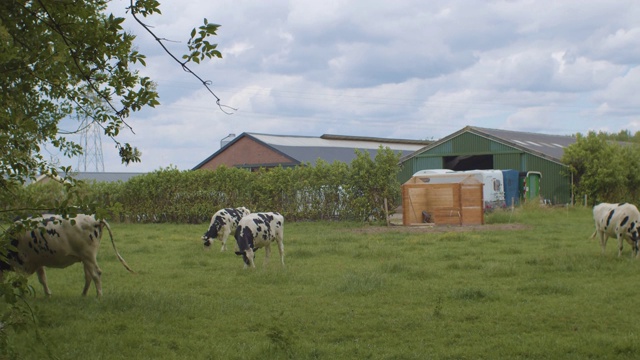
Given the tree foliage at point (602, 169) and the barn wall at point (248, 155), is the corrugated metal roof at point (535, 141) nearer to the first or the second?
the tree foliage at point (602, 169)

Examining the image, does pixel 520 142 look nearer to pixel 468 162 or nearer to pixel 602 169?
pixel 468 162

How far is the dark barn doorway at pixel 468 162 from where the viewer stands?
44.2 metres

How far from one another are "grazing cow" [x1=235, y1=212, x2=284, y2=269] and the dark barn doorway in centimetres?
3047

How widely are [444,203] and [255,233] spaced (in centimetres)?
1417

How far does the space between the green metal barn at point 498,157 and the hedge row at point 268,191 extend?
40.9 ft

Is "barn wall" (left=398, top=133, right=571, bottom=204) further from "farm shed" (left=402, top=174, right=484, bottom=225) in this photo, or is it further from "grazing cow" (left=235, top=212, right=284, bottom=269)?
"grazing cow" (left=235, top=212, right=284, bottom=269)

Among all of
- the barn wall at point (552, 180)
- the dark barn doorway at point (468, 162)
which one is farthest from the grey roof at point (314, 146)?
the barn wall at point (552, 180)

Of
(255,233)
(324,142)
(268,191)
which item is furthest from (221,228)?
(324,142)

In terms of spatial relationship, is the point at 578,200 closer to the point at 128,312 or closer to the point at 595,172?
the point at 595,172

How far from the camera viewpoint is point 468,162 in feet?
151

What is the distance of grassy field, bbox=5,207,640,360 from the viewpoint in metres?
7.73

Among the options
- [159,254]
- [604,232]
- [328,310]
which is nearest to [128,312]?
[328,310]

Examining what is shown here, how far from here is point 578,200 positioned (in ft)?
123

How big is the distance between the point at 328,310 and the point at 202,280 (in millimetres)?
3817
